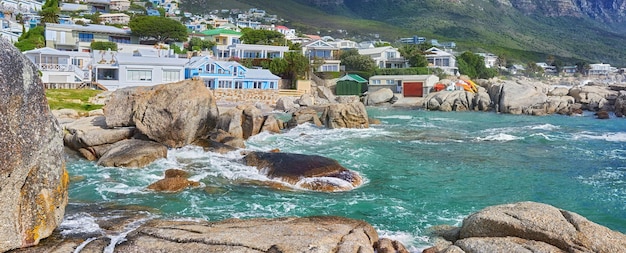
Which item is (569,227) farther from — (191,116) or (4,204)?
(191,116)

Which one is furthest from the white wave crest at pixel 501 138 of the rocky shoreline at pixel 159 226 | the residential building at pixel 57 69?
the residential building at pixel 57 69

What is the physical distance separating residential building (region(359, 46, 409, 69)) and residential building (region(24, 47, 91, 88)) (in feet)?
191

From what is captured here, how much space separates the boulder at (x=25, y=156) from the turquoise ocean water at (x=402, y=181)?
1.60 meters

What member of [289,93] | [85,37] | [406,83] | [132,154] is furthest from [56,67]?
[406,83]

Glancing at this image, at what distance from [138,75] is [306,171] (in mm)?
46897

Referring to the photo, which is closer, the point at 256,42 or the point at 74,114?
the point at 74,114

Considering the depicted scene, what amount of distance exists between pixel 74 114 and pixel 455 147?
100ft

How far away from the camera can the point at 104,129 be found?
98.5 feet

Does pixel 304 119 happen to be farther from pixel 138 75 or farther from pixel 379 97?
pixel 379 97

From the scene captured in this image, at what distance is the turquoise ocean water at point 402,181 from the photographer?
18.3 m

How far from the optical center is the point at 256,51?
91250 mm

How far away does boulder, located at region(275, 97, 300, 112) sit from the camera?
6369 centimetres

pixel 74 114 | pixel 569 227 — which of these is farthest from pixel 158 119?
pixel 569 227

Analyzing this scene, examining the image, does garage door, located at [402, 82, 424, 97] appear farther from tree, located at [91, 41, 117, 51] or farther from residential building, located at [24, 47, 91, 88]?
tree, located at [91, 41, 117, 51]
